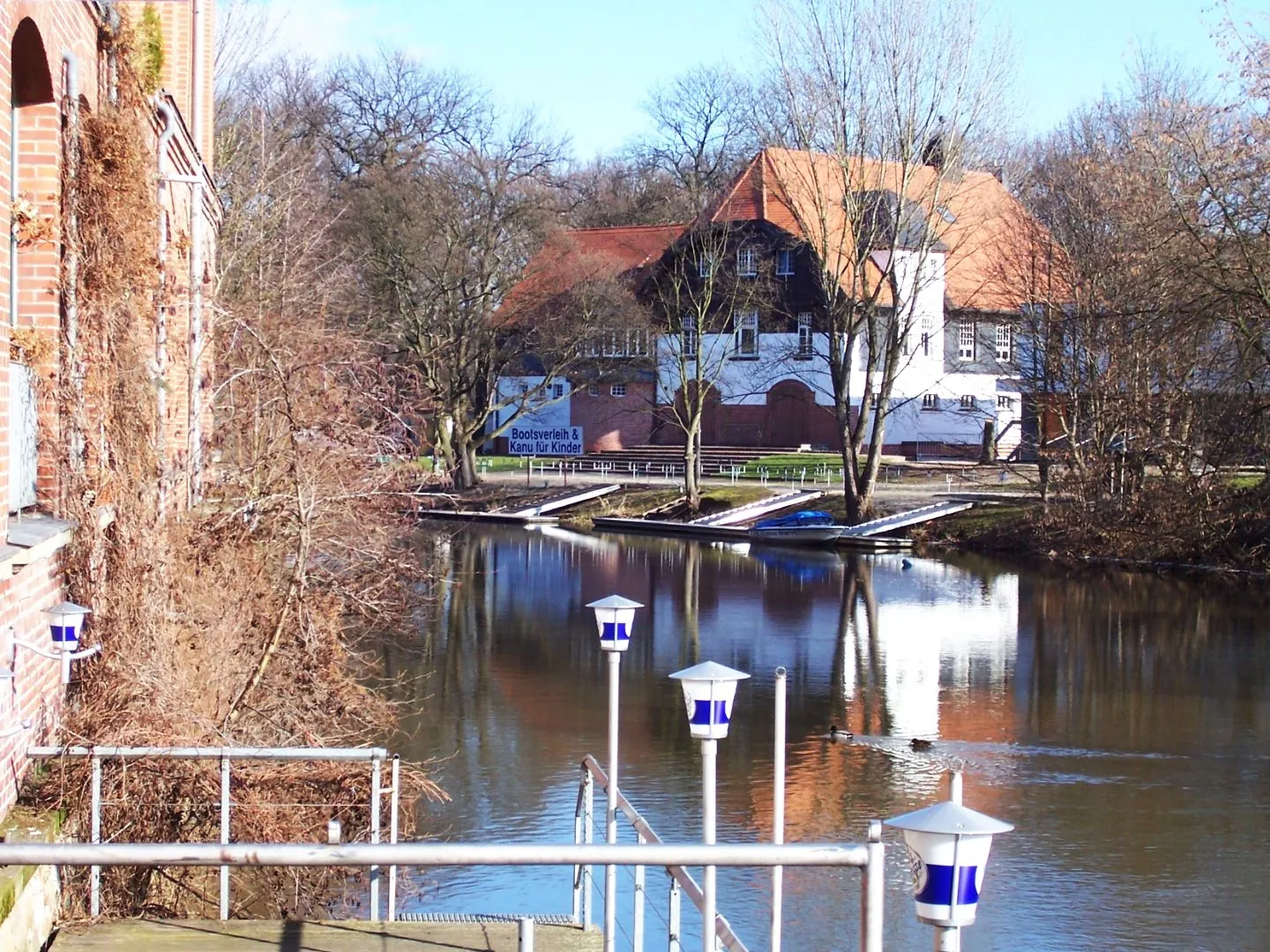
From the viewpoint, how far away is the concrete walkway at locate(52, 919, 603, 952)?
24.4 feet

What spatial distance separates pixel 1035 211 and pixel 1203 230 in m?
13.7

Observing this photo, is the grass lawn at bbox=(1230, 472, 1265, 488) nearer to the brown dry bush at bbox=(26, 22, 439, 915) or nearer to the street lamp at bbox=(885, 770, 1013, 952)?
the brown dry bush at bbox=(26, 22, 439, 915)

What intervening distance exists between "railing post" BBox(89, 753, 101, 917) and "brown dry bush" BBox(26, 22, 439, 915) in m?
0.34

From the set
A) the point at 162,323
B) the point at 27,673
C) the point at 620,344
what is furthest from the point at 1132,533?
the point at 27,673

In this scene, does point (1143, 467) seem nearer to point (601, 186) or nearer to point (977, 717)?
point (977, 717)

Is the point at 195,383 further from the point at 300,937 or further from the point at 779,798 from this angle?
the point at 779,798

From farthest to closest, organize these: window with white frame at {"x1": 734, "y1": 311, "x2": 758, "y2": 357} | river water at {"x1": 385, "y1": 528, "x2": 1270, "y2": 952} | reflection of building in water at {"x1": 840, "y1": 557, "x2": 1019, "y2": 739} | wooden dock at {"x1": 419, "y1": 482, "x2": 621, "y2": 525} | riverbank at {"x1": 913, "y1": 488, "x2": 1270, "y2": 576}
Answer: window with white frame at {"x1": 734, "y1": 311, "x2": 758, "y2": 357} < wooden dock at {"x1": 419, "y1": 482, "x2": 621, "y2": 525} < riverbank at {"x1": 913, "y1": 488, "x2": 1270, "y2": 576} < reflection of building in water at {"x1": 840, "y1": 557, "x2": 1019, "y2": 739} < river water at {"x1": 385, "y1": 528, "x2": 1270, "y2": 952}

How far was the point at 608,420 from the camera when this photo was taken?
59250mm

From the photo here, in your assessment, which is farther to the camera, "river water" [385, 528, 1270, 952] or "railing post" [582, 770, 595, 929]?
"river water" [385, 528, 1270, 952]

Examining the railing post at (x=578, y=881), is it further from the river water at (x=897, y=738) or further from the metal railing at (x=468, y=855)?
the metal railing at (x=468, y=855)

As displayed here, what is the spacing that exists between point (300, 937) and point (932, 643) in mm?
17500

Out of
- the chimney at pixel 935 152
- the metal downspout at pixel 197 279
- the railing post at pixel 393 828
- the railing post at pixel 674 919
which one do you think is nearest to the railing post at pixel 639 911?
the railing post at pixel 674 919

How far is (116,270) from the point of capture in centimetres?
1092

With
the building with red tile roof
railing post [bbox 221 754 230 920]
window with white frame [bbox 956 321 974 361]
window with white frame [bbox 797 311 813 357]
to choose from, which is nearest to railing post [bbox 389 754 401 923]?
railing post [bbox 221 754 230 920]
